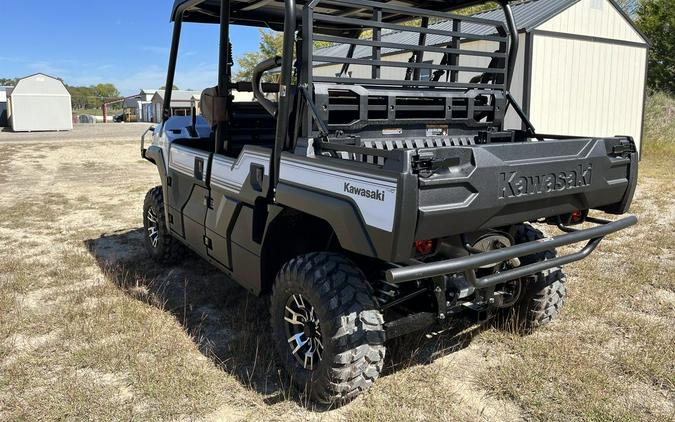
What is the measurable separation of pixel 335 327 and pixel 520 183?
44.5 inches

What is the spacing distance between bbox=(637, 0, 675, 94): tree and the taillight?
24.9 m

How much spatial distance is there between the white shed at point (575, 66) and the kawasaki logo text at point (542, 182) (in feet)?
26.7

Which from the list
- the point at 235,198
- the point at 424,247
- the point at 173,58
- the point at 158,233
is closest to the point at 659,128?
the point at 158,233

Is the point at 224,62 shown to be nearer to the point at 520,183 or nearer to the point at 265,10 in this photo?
the point at 265,10

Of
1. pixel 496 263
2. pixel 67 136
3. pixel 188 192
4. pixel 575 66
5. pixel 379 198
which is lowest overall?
pixel 496 263

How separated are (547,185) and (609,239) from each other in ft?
13.7

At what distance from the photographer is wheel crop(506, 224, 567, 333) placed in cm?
378

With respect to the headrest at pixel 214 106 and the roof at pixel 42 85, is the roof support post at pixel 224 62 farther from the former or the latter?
the roof at pixel 42 85

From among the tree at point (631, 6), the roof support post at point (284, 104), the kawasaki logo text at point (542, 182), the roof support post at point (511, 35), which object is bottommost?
the kawasaki logo text at point (542, 182)

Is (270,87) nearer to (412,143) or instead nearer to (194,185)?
(194,185)

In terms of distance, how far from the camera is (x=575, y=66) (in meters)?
13.1

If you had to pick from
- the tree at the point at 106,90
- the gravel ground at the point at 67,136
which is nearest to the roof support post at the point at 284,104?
the gravel ground at the point at 67,136

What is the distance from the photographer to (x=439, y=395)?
124 inches

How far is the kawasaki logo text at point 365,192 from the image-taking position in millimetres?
2508
